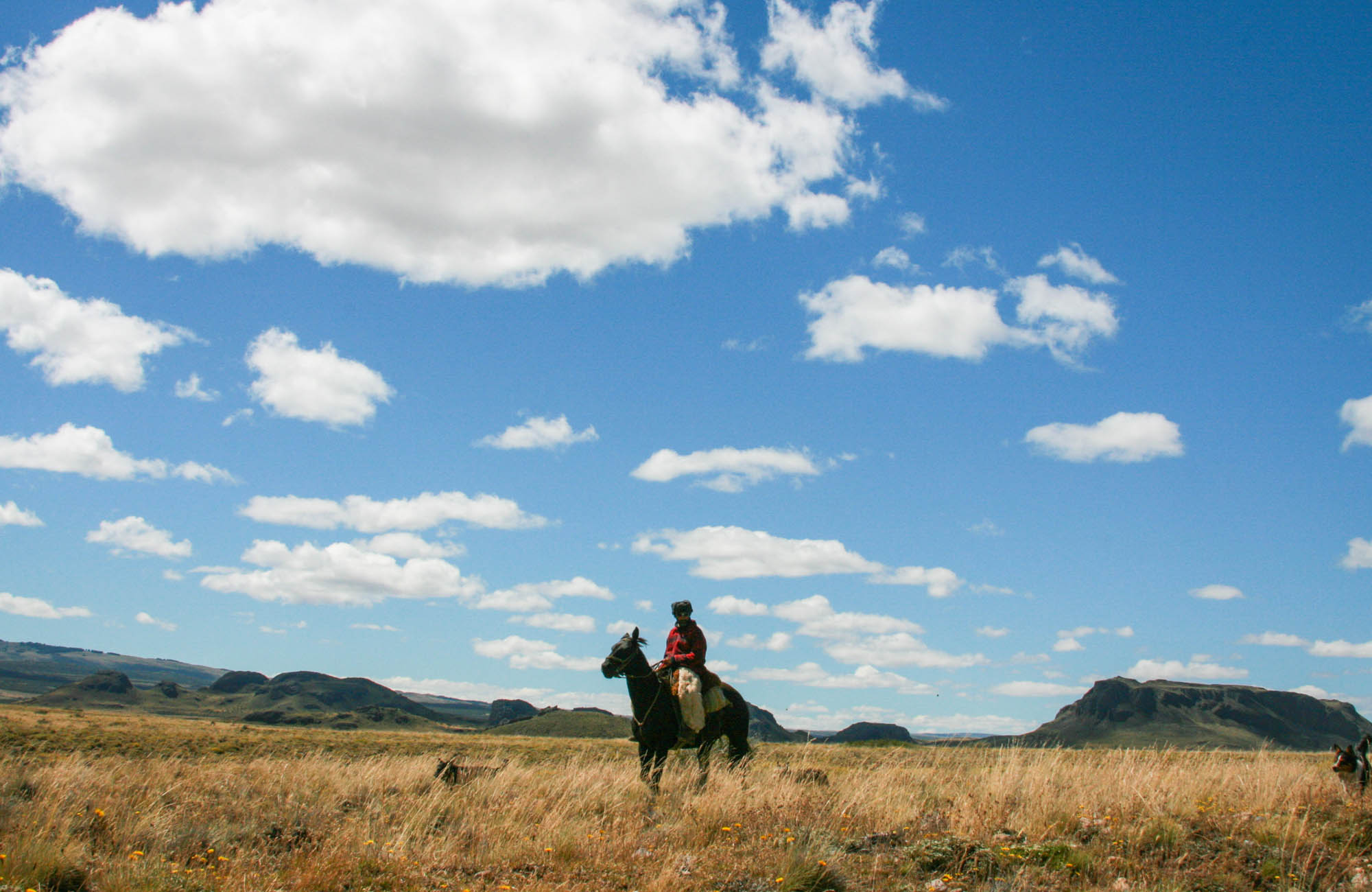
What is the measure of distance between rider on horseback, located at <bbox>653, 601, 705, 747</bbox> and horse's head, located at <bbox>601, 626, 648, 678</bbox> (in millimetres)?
640

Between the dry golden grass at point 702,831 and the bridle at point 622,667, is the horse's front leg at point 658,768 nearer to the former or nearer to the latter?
the dry golden grass at point 702,831

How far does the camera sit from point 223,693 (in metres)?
194

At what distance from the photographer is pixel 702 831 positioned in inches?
345

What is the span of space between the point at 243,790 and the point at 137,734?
41141 mm

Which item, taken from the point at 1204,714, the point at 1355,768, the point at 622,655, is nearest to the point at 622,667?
the point at 622,655

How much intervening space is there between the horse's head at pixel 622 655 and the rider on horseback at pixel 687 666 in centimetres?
64

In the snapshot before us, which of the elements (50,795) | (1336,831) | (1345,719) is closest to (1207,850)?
(1336,831)

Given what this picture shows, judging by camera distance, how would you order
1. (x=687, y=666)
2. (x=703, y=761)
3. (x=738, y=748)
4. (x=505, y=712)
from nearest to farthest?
(x=703, y=761), (x=687, y=666), (x=738, y=748), (x=505, y=712)

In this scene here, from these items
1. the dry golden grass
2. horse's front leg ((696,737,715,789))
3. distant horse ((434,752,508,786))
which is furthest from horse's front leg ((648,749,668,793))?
distant horse ((434,752,508,786))

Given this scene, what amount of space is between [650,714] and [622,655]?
96cm

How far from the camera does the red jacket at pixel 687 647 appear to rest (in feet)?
43.8

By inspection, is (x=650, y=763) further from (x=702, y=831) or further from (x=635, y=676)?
(x=702, y=831)

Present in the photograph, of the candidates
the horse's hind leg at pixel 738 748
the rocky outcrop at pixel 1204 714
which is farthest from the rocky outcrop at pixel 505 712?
the horse's hind leg at pixel 738 748

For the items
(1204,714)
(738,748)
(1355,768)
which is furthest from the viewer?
(1204,714)
